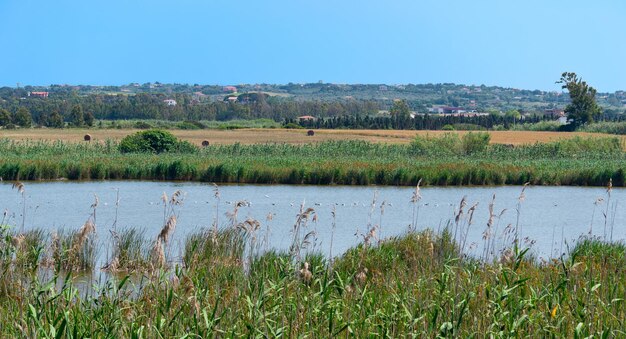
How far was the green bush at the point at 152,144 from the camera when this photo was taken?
4438 cm

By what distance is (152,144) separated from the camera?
4541 centimetres

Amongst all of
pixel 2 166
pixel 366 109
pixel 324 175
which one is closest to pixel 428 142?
pixel 324 175

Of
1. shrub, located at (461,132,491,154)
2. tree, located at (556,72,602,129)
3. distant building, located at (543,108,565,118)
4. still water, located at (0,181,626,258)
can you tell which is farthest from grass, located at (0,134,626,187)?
distant building, located at (543,108,565,118)

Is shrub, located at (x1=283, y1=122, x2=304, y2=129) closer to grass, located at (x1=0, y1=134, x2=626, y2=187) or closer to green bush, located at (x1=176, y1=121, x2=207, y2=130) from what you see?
green bush, located at (x1=176, y1=121, x2=207, y2=130)

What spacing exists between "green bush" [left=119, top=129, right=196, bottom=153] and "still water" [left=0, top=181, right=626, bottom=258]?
375 inches

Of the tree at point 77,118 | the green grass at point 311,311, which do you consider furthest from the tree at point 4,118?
the green grass at point 311,311

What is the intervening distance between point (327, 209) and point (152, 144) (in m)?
21.1

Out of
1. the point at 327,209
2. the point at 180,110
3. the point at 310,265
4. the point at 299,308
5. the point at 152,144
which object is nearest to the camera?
the point at 299,308

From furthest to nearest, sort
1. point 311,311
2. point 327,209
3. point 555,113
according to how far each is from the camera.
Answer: point 555,113 < point 327,209 < point 311,311

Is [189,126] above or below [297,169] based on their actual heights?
below

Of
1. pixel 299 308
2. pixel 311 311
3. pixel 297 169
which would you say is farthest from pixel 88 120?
pixel 299 308

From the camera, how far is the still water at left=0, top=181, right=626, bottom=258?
66.1 feet

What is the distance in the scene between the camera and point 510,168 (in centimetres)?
3750

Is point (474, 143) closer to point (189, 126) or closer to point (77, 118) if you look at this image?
point (189, 126)
